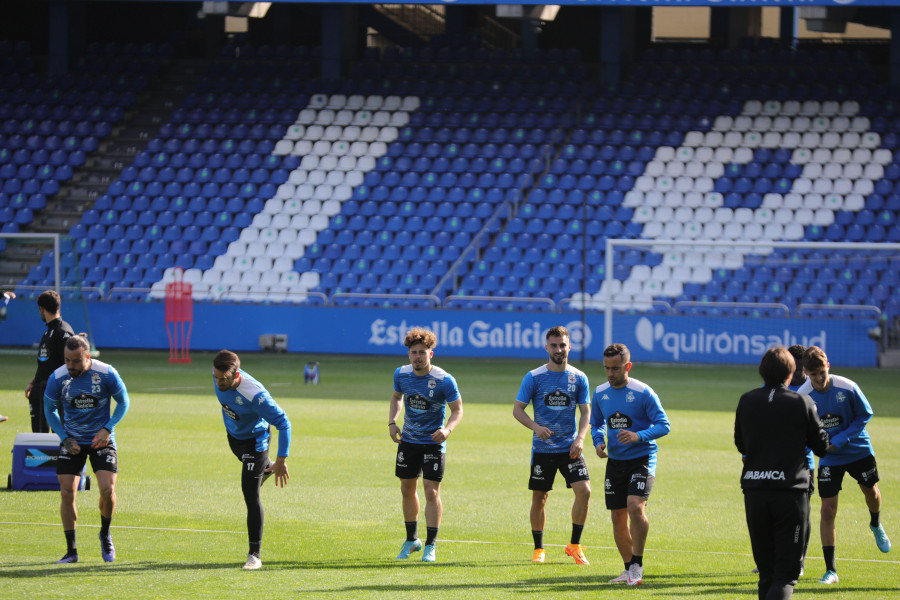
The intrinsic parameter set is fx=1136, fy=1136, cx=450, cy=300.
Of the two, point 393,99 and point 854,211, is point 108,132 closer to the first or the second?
point 393,99

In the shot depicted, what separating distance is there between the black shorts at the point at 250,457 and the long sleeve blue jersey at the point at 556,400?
6.86 ft

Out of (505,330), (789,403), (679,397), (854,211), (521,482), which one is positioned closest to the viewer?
(789,403)

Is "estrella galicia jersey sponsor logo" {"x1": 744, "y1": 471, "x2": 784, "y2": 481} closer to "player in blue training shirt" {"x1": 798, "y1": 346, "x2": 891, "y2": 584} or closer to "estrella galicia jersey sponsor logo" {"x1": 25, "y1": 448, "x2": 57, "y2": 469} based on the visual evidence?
"player in blue training shirt" {"x1": 798, "y1": 346, "x2": 891, "y2": 584}

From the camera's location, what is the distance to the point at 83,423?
9148 millimetres

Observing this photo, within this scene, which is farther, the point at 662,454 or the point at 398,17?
the point at 398,17

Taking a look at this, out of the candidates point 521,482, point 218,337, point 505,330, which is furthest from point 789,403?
point 218,337

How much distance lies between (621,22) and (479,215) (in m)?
8.25

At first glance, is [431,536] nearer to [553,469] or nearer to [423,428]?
[423,428]

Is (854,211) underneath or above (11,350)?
above

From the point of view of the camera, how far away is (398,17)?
38.6 m

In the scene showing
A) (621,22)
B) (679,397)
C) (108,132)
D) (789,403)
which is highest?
(621,22)

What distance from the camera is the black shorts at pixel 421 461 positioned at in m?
9.38

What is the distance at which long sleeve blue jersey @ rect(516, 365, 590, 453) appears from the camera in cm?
916

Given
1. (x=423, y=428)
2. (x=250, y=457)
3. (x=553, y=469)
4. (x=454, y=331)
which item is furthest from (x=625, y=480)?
(x=454, y=331)
